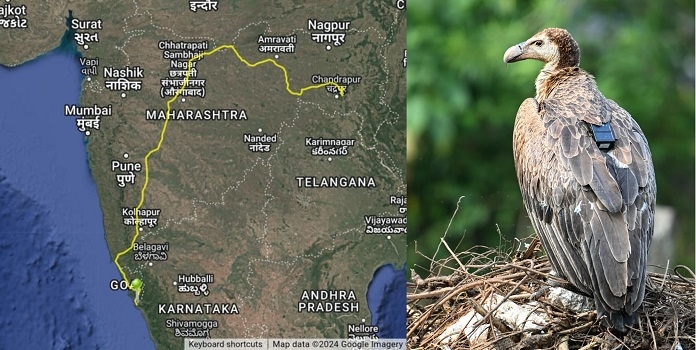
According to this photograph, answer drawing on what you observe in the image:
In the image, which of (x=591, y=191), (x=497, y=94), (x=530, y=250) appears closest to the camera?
(x=591, y=191)

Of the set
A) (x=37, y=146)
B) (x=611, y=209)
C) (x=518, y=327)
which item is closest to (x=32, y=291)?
(x=37, y=146)

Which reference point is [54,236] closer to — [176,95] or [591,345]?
[176,95]

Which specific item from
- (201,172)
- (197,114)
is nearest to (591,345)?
(201,172)

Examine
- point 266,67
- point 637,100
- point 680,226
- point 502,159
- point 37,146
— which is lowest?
point 680,226

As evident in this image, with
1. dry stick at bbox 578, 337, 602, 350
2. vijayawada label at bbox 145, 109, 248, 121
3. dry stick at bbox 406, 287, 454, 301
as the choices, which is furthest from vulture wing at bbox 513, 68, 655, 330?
vijayawada label at bbox 145, 109, 248, 121

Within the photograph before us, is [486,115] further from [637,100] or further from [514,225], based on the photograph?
[514,225]

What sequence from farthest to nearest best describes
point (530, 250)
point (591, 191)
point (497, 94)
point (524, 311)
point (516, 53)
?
point (497, 94) < point (516, 53) < point (530, 250) < point (524, 311) < point (591, 191)
